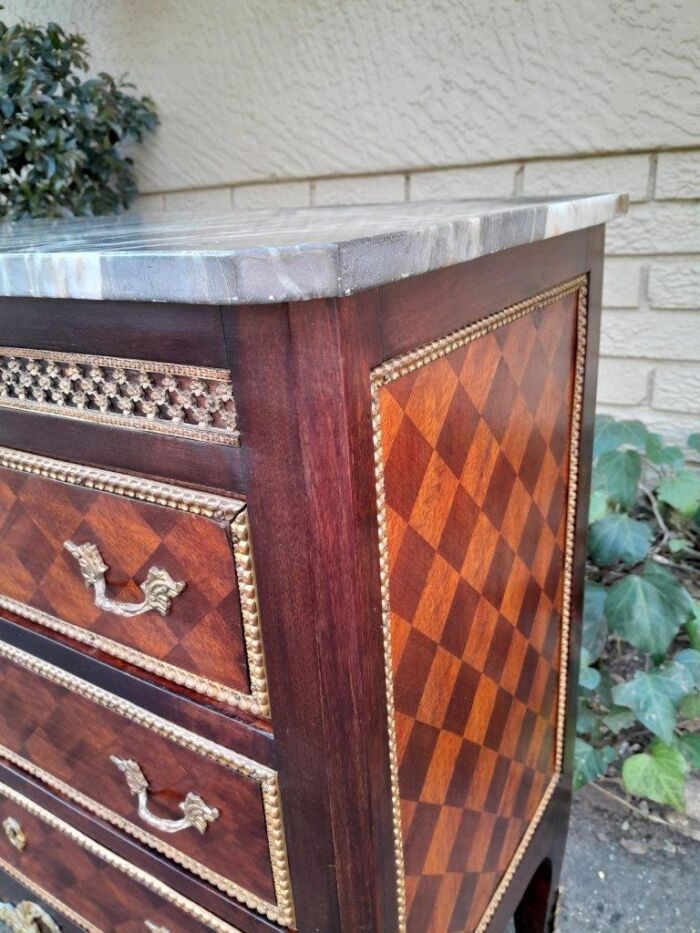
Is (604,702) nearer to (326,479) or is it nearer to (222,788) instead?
(222,788)

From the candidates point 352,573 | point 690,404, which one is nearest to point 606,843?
point 690,404

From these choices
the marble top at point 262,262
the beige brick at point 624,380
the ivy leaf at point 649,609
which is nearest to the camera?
the marble top at point 262,262

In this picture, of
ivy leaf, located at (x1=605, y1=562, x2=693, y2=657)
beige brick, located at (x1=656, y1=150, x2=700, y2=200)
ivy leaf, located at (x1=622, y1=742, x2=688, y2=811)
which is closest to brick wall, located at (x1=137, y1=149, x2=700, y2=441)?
beige brick, located at (x1=656, y1=150, x2=700, y2=200)

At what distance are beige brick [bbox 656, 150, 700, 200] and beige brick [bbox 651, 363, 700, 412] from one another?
0.31 m

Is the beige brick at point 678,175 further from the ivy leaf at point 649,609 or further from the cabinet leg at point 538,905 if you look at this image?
the cabinet leg at point 538,905

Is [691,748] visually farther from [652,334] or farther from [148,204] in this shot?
[148,204]

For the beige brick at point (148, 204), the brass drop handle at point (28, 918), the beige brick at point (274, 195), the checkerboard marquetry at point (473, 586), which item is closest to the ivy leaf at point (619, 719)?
the checkerboard marquetry at point (473, 586)

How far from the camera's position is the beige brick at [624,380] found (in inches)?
54.2

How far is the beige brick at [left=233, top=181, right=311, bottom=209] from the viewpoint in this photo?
1.62 m

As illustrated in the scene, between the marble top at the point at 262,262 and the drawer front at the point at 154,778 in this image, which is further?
the drawer front at the point at 154,778

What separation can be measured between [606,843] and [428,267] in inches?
47.8

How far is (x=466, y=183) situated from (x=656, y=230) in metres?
0.38

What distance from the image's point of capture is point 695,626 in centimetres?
121

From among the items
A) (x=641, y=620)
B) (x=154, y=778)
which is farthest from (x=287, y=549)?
(x=641, y=620)
